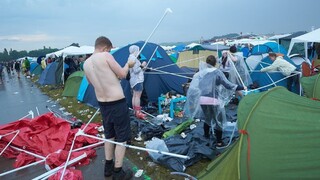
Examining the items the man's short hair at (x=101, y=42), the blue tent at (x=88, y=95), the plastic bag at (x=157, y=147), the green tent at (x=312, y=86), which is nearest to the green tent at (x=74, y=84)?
the blue tent at (x=88, y=95)

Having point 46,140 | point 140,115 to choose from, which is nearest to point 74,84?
point 140,115

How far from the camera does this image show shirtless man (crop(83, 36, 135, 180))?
379cm

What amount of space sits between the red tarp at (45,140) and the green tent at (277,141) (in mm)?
3073

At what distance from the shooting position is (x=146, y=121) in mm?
6715

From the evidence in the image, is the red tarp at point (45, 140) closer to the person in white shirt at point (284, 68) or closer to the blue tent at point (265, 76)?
the person in white shirt at point (284, 68)

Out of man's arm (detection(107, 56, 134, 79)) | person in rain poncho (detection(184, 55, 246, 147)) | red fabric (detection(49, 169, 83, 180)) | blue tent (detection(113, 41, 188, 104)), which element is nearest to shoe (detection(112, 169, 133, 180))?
red fabric (detection(49, 169, 83, 180))

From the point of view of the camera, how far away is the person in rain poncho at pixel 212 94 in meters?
4.87

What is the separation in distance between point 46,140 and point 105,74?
2480 mm

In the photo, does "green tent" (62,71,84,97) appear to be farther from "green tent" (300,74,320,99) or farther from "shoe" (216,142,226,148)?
"green tent" (300,74,320,99)

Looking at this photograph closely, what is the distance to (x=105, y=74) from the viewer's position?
3797mm

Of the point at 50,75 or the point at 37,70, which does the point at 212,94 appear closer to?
the point at 50,75

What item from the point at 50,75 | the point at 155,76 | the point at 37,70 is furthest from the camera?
the point at 37,70

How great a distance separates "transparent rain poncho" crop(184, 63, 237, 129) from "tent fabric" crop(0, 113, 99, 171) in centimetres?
230

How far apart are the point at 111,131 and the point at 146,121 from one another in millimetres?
2604
